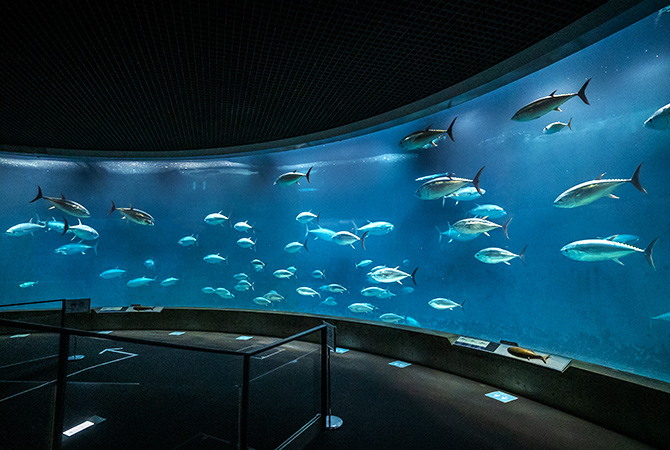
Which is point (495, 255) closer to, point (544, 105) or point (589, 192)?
point (589, 192)

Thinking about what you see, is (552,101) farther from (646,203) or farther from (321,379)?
(321,379)

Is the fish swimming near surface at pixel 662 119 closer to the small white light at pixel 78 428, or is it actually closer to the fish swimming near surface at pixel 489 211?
the fish swimming near surface at pixel 489 211

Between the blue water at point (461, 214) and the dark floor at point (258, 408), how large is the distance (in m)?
2.13

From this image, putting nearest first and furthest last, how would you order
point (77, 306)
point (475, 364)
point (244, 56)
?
1. point (244, 56)
2. point (475, 364)
3. point (77, 306)

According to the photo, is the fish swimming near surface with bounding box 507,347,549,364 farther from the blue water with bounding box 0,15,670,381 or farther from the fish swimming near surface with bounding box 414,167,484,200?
the fish swimming near surface with bounding box 414,167,484,200

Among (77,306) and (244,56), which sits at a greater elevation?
(244,56)

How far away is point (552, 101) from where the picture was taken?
11.5 feet

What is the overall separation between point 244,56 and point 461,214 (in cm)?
685

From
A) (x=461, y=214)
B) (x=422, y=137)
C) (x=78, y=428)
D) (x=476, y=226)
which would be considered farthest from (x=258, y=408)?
(x=461, y=214)

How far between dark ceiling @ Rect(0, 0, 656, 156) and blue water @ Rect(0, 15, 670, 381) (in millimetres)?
2511

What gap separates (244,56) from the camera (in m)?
3.99

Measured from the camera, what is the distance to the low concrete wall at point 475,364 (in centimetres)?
271

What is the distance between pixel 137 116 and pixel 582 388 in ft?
28.5

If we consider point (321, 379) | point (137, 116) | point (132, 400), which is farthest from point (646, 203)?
point (137, 116)
